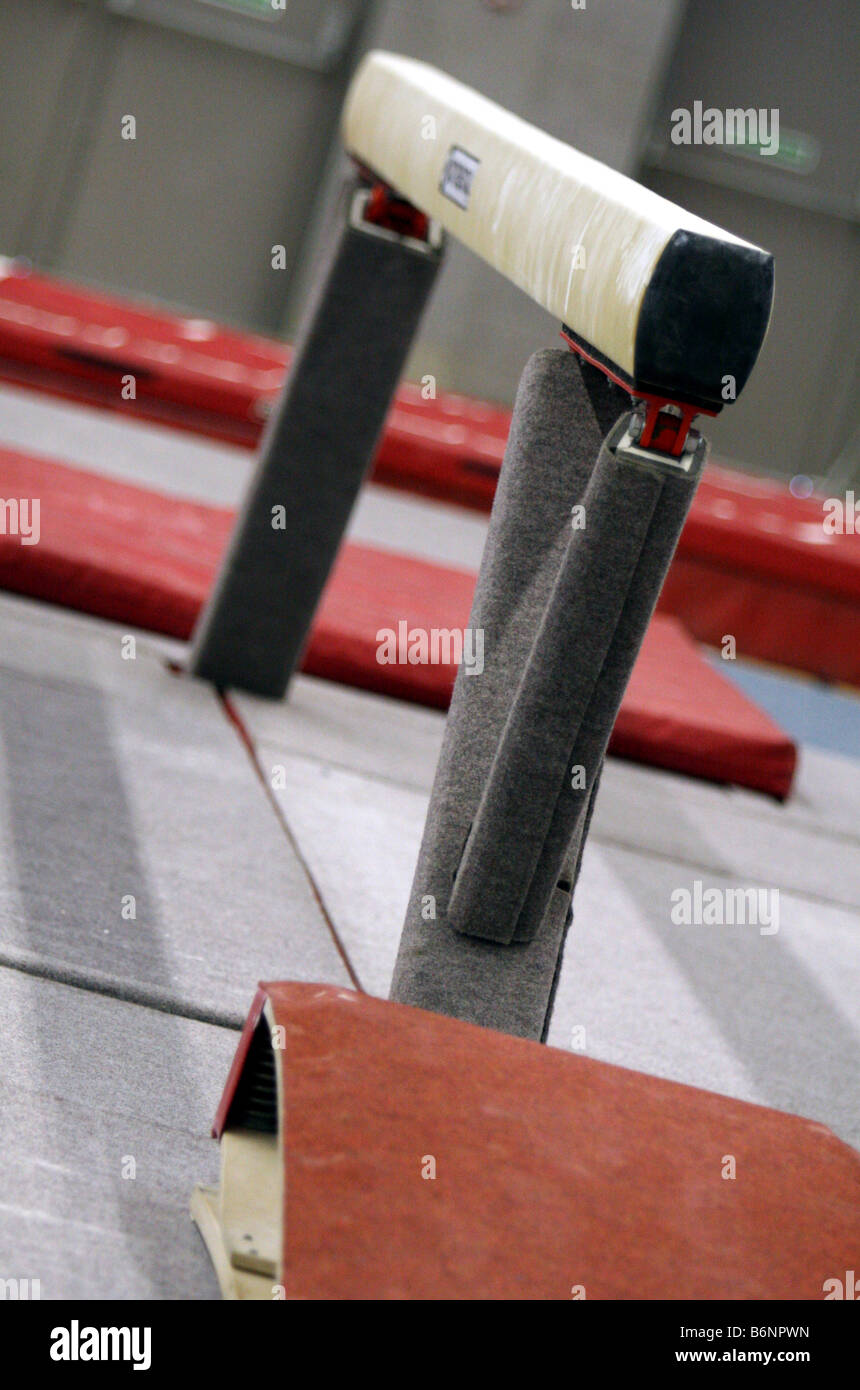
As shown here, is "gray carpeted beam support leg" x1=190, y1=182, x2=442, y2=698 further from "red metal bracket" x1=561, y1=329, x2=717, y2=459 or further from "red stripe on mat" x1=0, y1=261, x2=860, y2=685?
"red stripe on mat" x1=0, y1=261, x2=860, y2=685

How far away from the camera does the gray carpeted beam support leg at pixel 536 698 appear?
1.05 metres

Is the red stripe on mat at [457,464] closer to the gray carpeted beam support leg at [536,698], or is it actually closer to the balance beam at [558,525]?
the balance beam at [558,525]

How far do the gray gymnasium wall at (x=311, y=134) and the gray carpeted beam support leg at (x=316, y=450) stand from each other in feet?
19.0

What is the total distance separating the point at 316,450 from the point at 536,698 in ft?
4.37

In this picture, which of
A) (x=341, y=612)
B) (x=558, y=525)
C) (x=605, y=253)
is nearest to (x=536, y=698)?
(x=558, y=525)

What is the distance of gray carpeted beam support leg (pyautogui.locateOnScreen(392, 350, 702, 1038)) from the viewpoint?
3.43ft

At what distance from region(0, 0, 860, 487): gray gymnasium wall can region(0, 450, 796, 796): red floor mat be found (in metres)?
5.23

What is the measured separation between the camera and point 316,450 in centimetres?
233

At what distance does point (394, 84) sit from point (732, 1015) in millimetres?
1249

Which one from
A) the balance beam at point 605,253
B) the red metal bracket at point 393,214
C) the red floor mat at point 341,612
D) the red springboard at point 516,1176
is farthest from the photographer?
the red floor mat at point 341,612

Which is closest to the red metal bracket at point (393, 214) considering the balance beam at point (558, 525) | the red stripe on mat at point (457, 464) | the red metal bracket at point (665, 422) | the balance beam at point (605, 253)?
the balance beam at point (605, 253)

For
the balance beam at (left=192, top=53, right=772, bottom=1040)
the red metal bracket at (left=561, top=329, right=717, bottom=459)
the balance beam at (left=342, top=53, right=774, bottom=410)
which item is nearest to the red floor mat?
the balance beam at (left=342, top=53, right=774, bottom=410)

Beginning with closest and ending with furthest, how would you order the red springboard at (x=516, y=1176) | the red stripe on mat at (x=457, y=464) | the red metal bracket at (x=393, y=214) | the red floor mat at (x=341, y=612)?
the red springboard at (x=516, y=1176)
the red metal bracket at (x=393, y=214)
the red floor mat at (x=341, y=612)
the red stripe on mat at (x=457, y=464)
